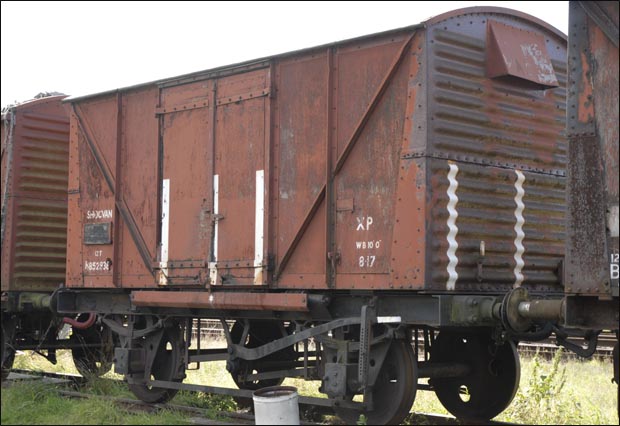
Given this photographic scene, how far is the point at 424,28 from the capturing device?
8.16 meters

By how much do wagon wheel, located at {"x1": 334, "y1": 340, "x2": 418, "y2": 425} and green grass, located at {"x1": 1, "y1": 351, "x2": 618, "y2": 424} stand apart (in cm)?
117

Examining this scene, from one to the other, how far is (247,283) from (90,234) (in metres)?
3.04

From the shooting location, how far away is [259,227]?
31.2ft

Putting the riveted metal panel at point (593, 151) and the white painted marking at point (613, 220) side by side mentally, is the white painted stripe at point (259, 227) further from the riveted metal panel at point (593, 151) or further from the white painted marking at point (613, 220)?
the white painted marking at point (613, 220)

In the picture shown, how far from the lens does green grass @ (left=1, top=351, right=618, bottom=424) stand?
28.5ft

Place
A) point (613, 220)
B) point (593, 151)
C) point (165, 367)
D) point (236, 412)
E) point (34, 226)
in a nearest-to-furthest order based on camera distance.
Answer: point (613, 220), point (593, 151), point (236, 412), point (165, 367), point (34, 226)

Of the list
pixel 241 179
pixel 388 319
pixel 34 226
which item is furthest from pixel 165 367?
pixel 388 319

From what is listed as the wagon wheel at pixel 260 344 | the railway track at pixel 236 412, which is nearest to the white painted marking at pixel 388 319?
the railway track at pixel 236 412

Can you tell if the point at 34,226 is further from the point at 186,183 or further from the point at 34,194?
the point at 186,183

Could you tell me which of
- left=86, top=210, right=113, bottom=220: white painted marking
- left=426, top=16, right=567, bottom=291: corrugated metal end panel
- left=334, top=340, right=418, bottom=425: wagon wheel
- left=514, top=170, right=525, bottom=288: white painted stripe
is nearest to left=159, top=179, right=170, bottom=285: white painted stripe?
left=86, top=210, right=113, bottom=220: white painted marking

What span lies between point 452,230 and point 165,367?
4.56m

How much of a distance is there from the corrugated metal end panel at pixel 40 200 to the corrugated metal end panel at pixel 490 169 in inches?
280

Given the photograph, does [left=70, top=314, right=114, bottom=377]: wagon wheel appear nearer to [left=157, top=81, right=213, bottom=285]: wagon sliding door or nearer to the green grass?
the green grass

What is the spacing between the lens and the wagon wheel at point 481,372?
9.47 m
